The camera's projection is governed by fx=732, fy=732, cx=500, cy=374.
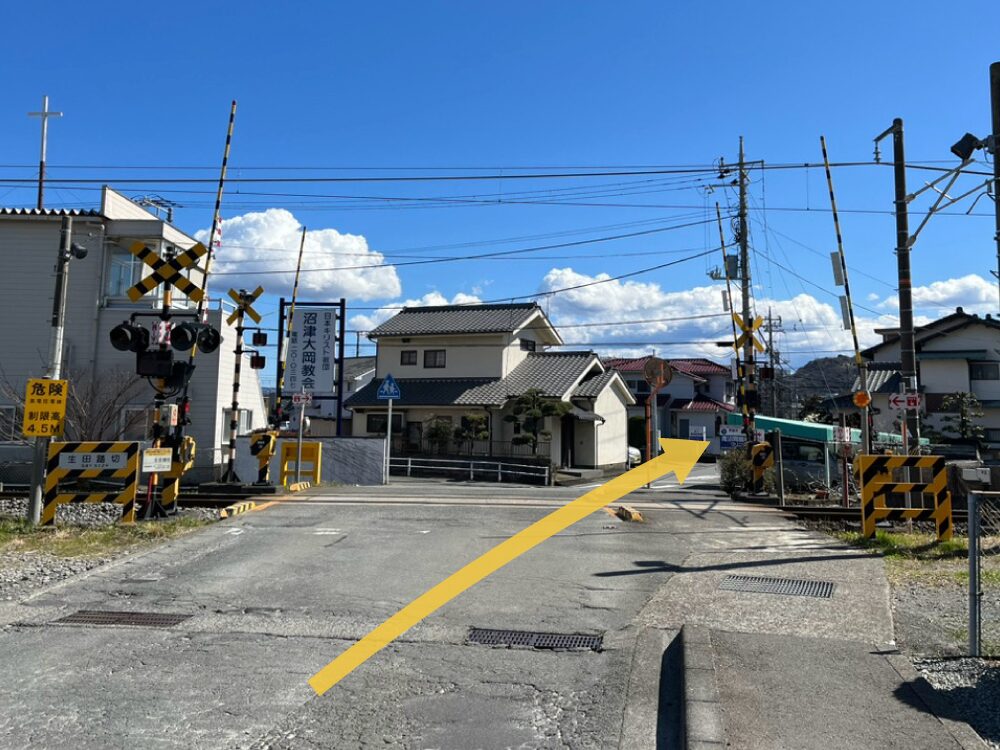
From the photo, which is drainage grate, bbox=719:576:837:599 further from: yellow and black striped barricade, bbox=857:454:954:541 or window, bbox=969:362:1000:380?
window, bbox=969:362:1000:380

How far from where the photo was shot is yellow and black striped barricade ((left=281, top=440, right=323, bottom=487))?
1580 cm

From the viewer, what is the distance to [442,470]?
27641 millimetres

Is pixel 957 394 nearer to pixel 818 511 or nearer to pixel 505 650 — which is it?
pixel 818 511

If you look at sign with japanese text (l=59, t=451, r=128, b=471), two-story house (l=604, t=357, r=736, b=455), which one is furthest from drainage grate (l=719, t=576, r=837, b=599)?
two-story house (l=604, t=357, r=736, b=455)

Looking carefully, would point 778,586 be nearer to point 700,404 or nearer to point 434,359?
point 434,359

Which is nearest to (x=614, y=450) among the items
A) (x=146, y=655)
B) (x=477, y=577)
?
(x=477, y=577)

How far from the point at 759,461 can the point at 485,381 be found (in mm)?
20218

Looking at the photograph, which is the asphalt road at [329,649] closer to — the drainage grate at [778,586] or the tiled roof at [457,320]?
the drainage grate at [778,586]

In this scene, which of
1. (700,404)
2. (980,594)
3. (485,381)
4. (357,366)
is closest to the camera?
(980,594)

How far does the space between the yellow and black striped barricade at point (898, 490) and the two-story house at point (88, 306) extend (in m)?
18.3

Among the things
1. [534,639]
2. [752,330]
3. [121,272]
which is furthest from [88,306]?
[534,639]

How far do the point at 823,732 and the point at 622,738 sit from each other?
1.00 meters

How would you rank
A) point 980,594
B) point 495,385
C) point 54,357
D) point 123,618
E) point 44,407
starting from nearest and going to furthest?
1. point 980,594
2. point 123,618
3. point 44,407
4. point 54,357
5. point 495,385

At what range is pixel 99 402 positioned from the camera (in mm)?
20172
